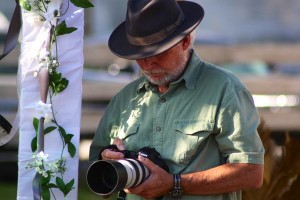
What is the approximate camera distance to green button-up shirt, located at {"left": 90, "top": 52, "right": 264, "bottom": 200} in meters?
4.44

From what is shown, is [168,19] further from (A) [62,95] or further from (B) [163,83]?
(A) [62,95]

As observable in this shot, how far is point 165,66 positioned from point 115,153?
1.42ft

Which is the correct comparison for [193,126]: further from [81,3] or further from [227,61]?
[227,61]

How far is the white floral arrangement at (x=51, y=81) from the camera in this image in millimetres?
4566

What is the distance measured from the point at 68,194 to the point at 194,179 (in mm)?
593

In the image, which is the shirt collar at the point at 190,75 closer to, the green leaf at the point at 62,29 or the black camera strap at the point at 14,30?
the green leaf at the point at 62,29

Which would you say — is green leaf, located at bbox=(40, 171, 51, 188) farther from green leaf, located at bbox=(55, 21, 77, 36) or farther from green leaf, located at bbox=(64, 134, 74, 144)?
green leaf, located at bbox=(55, 21, 77, 36)

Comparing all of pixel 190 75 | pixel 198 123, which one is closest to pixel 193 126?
pixel 198 123

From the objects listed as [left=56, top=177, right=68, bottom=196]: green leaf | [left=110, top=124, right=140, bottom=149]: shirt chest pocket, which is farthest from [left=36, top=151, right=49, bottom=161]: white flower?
[left=110, top=124, right=140, bottom=149]: shirt chest pocket

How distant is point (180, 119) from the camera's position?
14.8 feet

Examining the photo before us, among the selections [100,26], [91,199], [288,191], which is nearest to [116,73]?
[100,26]

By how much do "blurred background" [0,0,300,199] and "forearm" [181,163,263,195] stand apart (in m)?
5.95

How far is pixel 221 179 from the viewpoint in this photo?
444 centimetres

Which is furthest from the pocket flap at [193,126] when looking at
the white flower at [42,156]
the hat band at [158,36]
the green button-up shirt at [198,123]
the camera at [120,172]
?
the white flower at [42,156]
